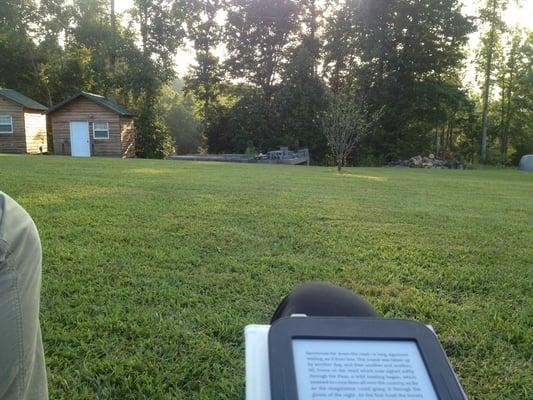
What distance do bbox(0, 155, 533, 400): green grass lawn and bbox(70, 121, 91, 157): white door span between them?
59.3 feet

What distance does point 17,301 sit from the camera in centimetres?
92

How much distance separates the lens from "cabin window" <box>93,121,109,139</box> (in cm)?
2342

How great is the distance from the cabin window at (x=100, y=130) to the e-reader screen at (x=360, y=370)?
24.4 m

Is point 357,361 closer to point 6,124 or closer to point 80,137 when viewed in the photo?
point 80,137

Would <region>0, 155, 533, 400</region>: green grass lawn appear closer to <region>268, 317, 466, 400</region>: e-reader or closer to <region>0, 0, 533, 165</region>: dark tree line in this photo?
<region>268, 317, 466, 400</region>: e-reader

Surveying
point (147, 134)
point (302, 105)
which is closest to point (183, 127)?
point (147, 134)

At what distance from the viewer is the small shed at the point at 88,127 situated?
76.3 feet

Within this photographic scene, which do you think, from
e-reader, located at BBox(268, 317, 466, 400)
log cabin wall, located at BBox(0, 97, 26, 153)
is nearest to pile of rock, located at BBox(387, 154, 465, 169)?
log cabin wall, located at BBox(0, 97, 26, 153)

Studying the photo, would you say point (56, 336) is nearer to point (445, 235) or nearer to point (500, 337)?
point (500, 337)

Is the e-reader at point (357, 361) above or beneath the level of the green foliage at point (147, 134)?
beneath

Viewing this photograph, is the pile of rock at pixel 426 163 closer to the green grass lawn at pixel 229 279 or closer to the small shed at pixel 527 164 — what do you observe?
the small shed at pixel 527 164

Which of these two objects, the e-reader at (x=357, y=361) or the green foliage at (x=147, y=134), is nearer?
the e-reader at (x=357, y=361)

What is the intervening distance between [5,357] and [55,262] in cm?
280

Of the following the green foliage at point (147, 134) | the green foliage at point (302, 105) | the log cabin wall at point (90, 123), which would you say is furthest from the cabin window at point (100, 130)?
the green foliage at point (302, 105)
